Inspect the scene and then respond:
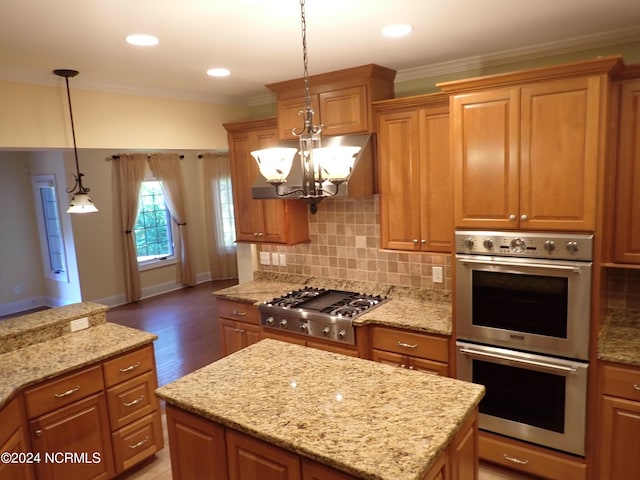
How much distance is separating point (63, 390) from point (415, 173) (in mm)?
2535

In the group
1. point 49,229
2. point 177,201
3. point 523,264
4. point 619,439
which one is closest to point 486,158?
point 523,264

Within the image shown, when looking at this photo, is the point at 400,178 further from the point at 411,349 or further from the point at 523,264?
the point at 411,349

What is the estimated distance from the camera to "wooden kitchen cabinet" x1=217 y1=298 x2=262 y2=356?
12.5 ft

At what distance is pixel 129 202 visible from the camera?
23.9ft

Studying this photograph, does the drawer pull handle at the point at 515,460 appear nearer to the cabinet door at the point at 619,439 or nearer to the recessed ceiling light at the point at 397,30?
the cabinet door at the point at 619,439

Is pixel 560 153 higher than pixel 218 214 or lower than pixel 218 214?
higher

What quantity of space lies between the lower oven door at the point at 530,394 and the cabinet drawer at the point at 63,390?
220cm

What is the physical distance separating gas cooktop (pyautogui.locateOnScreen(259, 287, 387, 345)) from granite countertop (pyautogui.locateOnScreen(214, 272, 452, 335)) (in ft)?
0.33

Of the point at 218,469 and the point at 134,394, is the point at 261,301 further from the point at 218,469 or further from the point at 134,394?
the point at 218,469

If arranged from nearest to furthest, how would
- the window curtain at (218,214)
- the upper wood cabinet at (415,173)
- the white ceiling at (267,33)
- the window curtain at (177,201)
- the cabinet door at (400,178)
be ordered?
the white ceiling at (267,33) < the upper wood cabinet at (415,173) < the cabinet door at (400,178) < the window curtain at (177,201) < the window curtain at (218,214)

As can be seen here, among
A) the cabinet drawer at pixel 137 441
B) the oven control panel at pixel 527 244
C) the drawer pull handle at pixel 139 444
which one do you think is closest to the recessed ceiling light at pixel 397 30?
the oven control panel at pixel 527 244

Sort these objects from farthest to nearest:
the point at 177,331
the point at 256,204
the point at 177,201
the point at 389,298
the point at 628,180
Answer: the point at 177,201 < the point at 177,331 < the point at 256,204 < the point at 389,298 < the point at 628,180

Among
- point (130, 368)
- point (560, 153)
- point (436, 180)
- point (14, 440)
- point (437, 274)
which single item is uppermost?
point (560, 153)

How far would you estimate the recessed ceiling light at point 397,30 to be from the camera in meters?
2.38
